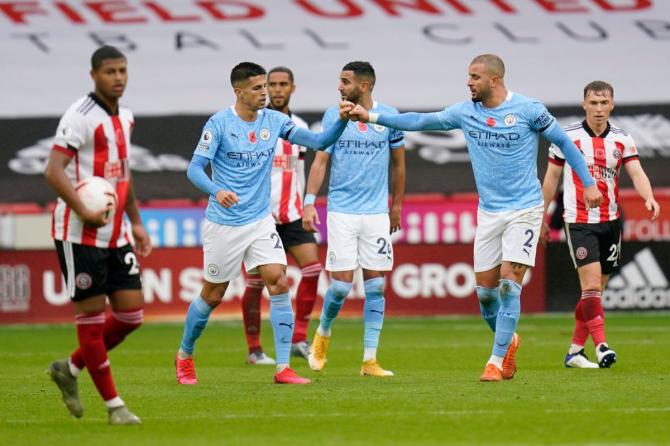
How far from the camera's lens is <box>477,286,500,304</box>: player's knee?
10.8 m

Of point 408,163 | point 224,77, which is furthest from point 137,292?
point 224,77

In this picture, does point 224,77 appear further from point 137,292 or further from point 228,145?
point 137,292

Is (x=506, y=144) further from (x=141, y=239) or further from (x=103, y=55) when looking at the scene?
(x=103, y=55)

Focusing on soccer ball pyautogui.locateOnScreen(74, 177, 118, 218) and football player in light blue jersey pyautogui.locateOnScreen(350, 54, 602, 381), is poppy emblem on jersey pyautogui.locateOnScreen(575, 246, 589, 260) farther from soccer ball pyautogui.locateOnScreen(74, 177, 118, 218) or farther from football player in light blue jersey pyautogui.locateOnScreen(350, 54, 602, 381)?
soccer ball pyautogui.locateOnScreen(74, 177, 118, 218)

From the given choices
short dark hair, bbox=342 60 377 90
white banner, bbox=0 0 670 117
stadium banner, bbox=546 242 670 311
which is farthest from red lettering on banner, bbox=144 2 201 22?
short dark hair, bbox=342 60 377 90

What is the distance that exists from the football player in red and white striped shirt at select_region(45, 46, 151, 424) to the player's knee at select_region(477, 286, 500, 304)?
310cm

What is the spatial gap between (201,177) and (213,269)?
0.78m

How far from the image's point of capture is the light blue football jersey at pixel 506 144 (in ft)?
34.0

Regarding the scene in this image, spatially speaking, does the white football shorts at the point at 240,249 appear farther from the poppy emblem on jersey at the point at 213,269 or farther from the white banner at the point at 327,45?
the white banner at the point at 327,45

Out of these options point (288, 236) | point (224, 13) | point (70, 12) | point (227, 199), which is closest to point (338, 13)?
point (224, 13)

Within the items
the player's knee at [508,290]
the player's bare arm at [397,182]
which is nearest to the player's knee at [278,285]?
the player's knee at [508,290]

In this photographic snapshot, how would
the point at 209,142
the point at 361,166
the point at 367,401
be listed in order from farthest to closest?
the point at 361,166 → the point at 209,142 → the point at 367,401

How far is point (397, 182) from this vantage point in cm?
1209

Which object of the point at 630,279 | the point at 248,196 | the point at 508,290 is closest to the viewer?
the point at 508,290
